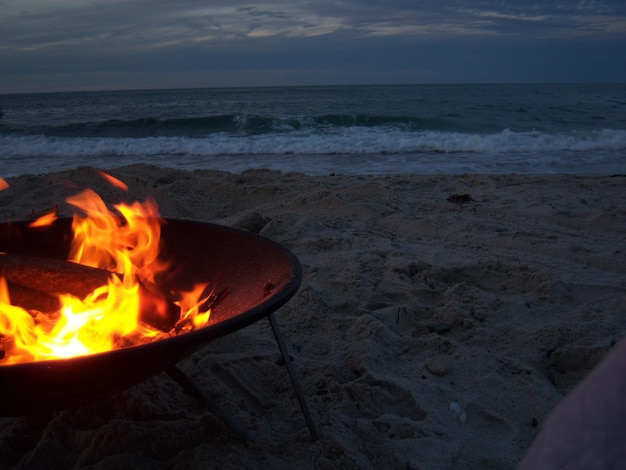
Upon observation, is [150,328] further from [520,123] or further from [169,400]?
[520,123]

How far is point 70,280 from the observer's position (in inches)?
74.7

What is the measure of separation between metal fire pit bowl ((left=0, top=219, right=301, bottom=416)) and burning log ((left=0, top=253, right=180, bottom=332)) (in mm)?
182

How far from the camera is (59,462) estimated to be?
5.82 ft

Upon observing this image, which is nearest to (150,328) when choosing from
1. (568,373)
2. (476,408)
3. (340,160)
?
(476,408)

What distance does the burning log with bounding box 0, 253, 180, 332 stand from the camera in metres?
1.86

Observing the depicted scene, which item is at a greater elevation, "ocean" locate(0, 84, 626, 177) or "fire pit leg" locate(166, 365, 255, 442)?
"fire pit leg" locate(166, 365, 255, 442)

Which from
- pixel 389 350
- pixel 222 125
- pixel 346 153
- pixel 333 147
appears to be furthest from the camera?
pixel 222 125

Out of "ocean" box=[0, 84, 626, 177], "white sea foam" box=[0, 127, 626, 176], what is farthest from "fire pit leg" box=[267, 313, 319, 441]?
"white sea foam" box=[0, 127, 626, 176]

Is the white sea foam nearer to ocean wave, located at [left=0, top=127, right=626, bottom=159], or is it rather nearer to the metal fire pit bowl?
ocean wave, located at [left=0, top=127, right=626, bottom=159]

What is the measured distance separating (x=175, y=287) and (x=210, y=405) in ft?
1.77

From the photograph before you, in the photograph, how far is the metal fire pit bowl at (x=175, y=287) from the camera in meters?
1.25

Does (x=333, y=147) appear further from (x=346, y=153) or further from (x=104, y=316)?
(x=104, y=316)

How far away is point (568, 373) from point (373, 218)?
90.8 inches

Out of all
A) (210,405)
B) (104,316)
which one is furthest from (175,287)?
(210,405)
